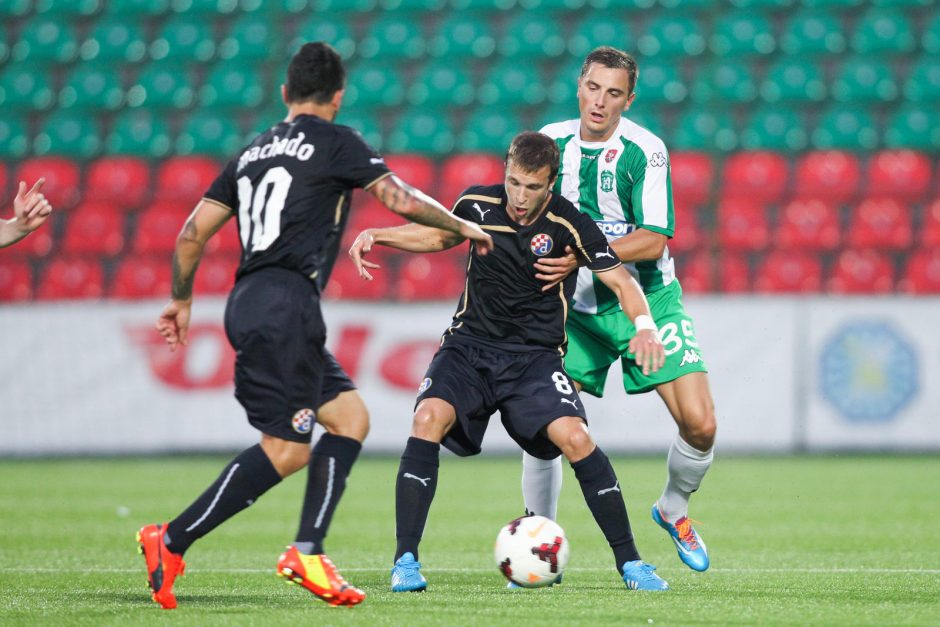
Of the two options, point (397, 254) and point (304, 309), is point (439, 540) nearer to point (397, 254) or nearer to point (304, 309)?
point (304, 309)

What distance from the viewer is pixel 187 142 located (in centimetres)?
1589

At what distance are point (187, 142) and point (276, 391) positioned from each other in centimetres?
1171

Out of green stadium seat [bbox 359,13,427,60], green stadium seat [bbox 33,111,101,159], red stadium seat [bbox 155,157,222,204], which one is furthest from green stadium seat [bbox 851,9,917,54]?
green stadium seat [bbox 33,111,101,159]

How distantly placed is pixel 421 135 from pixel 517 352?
414 inches

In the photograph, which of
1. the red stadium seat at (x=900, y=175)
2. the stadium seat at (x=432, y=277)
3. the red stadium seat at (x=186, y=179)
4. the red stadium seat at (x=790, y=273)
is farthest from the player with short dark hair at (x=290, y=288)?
the red stadium seat at (x=900, y=175)

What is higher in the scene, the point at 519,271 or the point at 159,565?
the point at 519,271

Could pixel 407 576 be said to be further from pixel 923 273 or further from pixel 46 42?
pixel 46 42

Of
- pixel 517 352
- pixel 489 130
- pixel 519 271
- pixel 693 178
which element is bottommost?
pixel 517 352

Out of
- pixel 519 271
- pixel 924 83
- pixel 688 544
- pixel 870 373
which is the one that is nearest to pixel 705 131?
pixel 924 83

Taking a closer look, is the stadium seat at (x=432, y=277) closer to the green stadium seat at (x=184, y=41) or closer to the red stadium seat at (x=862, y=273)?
the red stadium seat at (x=862, y=273)

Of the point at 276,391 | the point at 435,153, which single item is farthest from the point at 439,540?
the point at 435,153

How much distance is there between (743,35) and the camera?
52.7ft

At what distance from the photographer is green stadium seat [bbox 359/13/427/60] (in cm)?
1644

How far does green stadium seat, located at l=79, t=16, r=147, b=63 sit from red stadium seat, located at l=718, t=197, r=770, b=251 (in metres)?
7.39
